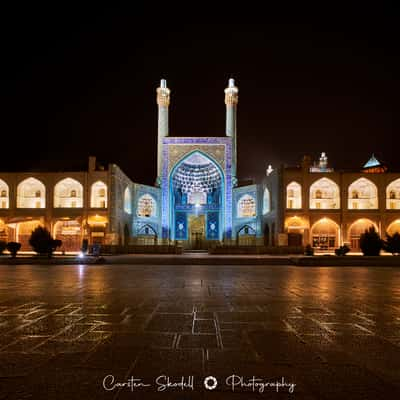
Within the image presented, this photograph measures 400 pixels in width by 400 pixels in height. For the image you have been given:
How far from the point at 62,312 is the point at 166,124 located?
34425 millimetres

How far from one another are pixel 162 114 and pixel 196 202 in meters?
9.44

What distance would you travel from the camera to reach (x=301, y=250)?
79.7ft

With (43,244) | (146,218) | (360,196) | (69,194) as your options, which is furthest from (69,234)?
(360,196)

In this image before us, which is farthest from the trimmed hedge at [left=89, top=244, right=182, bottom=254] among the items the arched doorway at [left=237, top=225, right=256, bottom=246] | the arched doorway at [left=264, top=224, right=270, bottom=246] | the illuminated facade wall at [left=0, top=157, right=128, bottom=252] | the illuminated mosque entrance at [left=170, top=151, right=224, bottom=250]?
the illuminated mosque entrance at [left=170, top=151, right=224, bottom=250]

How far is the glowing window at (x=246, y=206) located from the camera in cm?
3578

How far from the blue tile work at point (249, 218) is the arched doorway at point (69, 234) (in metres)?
13.8

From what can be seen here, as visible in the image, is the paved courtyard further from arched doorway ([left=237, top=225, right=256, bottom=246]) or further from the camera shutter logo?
arched doorway ([left=237, top=225, right=256, bottom=246])

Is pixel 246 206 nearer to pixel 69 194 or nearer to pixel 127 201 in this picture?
pixel 127 201

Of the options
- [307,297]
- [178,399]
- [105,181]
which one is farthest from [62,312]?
[105,181]

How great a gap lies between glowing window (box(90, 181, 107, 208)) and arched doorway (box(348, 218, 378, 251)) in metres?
18.5

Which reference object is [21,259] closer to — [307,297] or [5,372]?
[307,297]

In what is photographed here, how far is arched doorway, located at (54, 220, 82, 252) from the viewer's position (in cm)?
2888

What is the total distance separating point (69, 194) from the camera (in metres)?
30.0

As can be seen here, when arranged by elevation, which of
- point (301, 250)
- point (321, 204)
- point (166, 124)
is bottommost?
point (301, 250)
